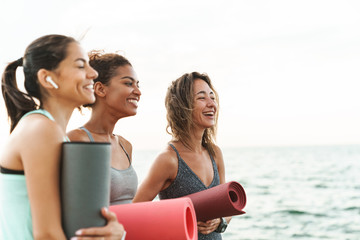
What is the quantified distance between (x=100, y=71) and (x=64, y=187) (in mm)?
991

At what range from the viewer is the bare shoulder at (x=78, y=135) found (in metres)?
2.01

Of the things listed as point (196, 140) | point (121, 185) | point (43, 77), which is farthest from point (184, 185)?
point (43, 77)

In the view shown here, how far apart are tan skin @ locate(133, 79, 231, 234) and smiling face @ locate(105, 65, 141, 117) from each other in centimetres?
49

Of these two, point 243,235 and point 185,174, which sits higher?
point 185,174

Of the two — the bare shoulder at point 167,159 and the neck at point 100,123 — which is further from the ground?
the neck at point 100,123

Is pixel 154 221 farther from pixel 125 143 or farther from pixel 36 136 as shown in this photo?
pixel 125 143

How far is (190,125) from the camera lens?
2.74m

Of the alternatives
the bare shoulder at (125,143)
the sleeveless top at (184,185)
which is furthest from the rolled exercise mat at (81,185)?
the sleeveless top at (184,185)

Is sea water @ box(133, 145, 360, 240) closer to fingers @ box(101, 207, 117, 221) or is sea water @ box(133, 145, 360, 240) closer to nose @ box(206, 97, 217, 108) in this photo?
nose @ box(206, 97, 217, 108)

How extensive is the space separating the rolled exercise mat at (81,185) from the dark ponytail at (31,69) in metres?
0.28

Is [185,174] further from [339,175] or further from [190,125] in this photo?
[339,175]

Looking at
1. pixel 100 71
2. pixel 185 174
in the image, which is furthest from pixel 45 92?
pixel 185 174

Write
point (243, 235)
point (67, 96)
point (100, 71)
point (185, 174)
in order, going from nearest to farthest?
point (67, 96), point (100, 71), point (185, 174), point (243, 235)

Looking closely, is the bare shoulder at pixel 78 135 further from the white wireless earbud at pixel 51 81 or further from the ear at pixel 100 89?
the white wireless earbud at pixel 51 81
